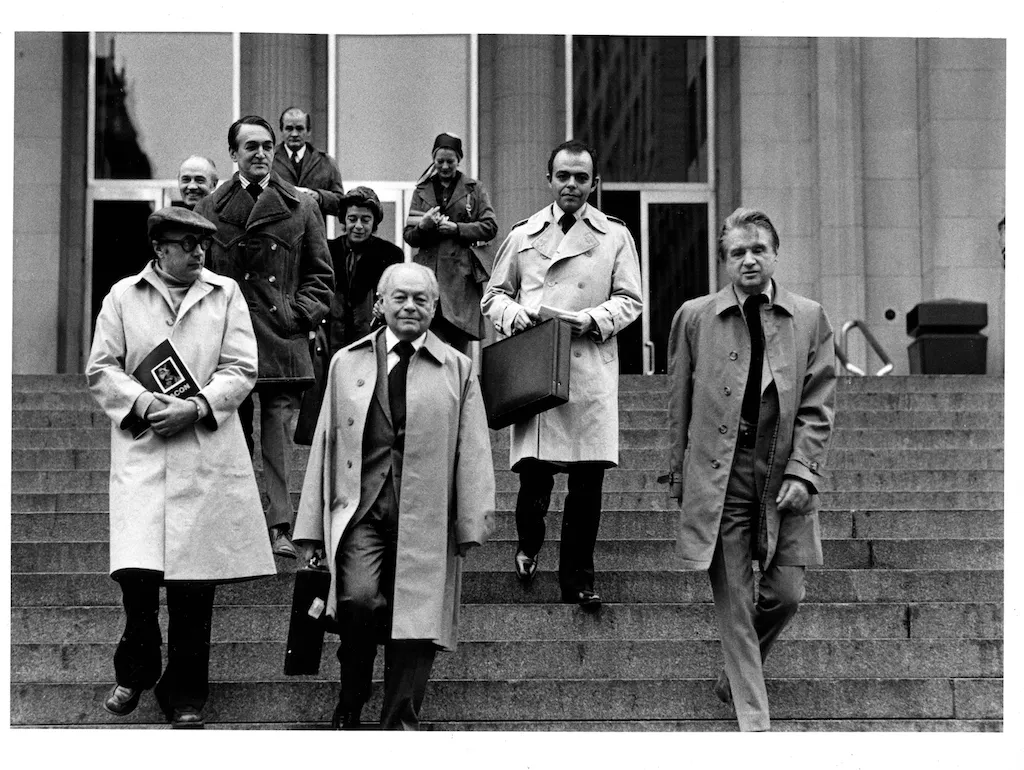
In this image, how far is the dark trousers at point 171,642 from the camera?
7633 millimetres

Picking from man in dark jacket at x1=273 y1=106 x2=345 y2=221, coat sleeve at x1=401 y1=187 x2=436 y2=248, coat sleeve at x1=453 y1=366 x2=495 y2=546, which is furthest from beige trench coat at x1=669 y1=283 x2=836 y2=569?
man in dark jacket at x1=273 y1=106 x2=345 y2=221

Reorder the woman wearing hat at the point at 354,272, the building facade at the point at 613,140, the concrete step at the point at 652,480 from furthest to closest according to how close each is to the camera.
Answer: the building facade at the point at 613,140
the woman wearing hat at the point at 354,272
the concrete step at the point at 652,480

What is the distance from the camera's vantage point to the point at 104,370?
774 cm

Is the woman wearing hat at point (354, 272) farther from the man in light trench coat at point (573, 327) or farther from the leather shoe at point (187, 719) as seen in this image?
the leather shoe at point (187, 719)

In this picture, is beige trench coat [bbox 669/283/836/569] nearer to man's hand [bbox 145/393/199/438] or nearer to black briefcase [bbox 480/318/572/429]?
black briefcase [bbox 480/318/572/429]

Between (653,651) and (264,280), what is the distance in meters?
2.80

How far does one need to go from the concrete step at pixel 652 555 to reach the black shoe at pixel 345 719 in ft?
6.28

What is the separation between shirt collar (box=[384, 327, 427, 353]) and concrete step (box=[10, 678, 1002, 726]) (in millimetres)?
1490

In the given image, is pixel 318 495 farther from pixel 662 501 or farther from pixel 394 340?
pixel 662 501

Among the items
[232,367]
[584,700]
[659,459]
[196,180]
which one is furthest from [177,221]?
[659,459]

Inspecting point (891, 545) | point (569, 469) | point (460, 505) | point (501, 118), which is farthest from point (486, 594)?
point (501, 118)

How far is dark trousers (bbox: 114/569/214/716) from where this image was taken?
763 centimetres

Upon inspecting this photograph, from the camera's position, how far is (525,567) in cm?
897

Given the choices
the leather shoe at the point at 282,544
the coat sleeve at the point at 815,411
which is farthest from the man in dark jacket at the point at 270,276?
the coat sleeve at the point at 815,411
